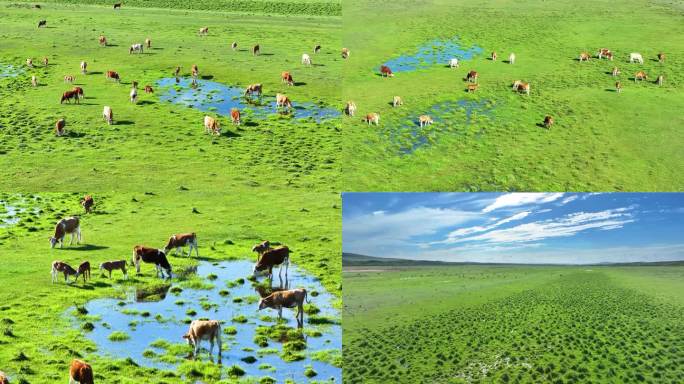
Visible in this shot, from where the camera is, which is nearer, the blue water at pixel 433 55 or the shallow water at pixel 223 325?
the shallow water at pixel 223 325

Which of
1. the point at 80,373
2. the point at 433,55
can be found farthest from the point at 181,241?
the point at 433,55

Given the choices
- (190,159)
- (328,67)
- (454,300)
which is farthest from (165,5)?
(454,300)

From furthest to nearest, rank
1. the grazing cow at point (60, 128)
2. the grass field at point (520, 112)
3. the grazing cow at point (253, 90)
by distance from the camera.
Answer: the grazing cow at point (253, 90) → the grazing cow at point (60, 128) → the grass field at point (520, 112)

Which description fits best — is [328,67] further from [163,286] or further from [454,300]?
[163,286]

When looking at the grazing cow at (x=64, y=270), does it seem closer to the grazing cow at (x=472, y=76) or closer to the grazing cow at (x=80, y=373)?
the grazing cow at (x=80, y=373)

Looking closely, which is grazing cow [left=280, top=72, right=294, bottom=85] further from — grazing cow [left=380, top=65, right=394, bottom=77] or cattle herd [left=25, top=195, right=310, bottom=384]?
cattle herd [left=25, top=195, right=310, bottom=384]

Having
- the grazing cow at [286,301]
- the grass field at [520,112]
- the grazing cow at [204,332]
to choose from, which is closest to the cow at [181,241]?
the grazing cow at [286,301]

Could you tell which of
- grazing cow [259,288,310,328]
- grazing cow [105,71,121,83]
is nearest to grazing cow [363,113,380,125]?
grazing cow [259,288,310,328]
